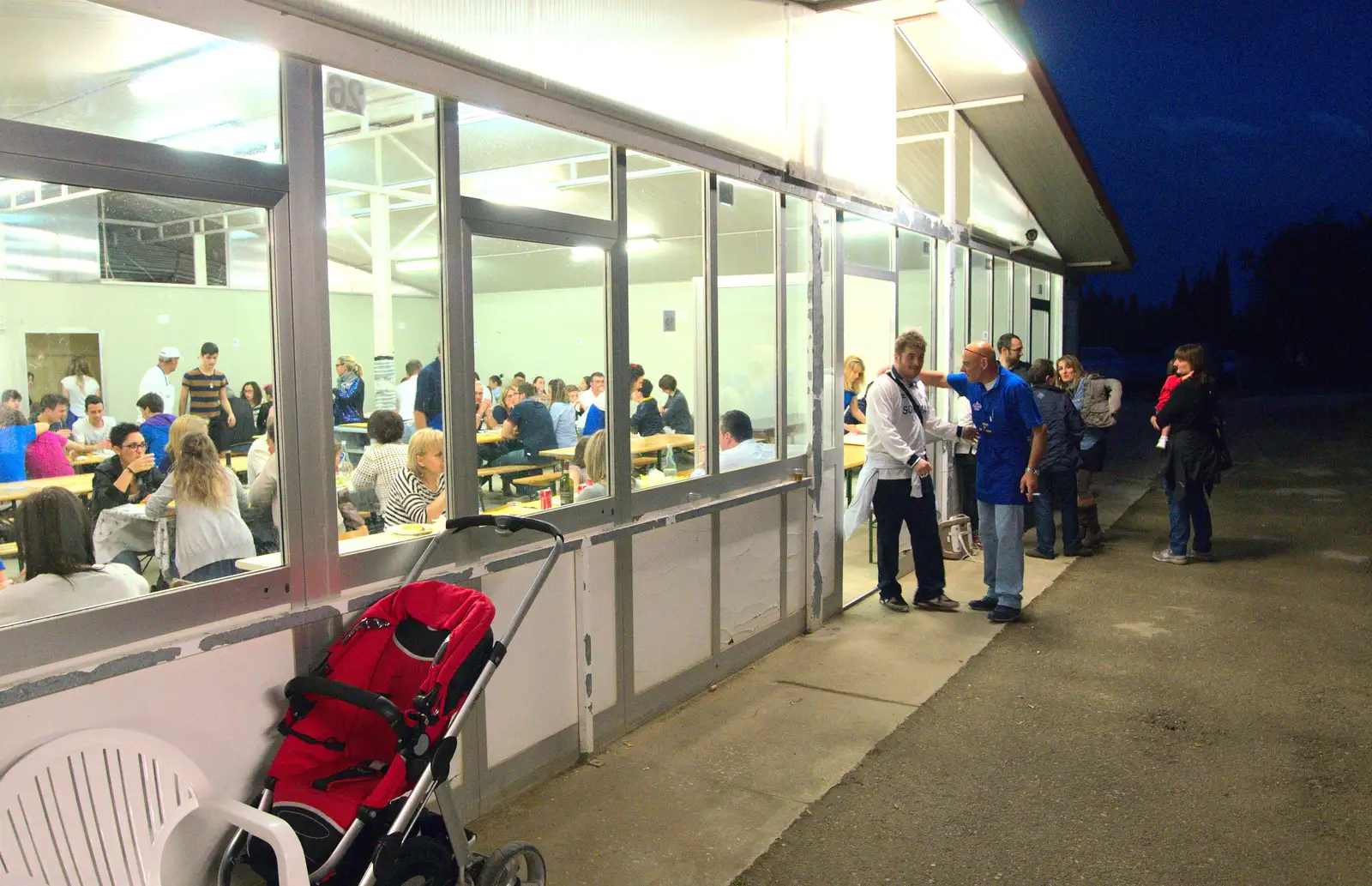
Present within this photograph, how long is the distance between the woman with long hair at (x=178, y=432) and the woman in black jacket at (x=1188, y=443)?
7.38 meters

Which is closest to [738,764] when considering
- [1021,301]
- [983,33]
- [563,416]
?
[563,416]

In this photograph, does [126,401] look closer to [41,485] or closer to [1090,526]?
[41,485]

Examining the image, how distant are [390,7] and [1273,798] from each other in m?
4.35

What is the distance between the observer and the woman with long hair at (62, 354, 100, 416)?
8.81 feet

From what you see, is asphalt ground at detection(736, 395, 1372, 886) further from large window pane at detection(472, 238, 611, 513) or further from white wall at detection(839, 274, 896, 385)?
white wall at detection(839, 274, 896, 385)

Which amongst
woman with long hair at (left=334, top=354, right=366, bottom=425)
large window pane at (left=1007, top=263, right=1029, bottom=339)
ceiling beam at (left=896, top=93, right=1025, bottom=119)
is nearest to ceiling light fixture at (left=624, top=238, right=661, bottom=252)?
woman with long hair at (left=334, top=354, right=366, bottom=425)

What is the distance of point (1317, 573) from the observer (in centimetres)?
789

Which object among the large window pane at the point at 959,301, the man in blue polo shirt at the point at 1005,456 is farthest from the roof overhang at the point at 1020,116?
the man in blue polo shirt at the point at 1005,456

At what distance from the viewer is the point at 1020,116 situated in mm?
9000

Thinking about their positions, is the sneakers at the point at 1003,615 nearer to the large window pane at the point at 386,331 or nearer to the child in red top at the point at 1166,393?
the child in red top at the point at 1166,393

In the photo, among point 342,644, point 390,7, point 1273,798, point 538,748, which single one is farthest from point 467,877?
point 1273,798

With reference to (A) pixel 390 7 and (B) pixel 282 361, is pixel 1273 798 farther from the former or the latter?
(A) pixel 390 7

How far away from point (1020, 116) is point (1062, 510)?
11.5ft

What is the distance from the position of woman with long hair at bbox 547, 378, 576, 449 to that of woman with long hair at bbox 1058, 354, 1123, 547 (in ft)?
18.4
